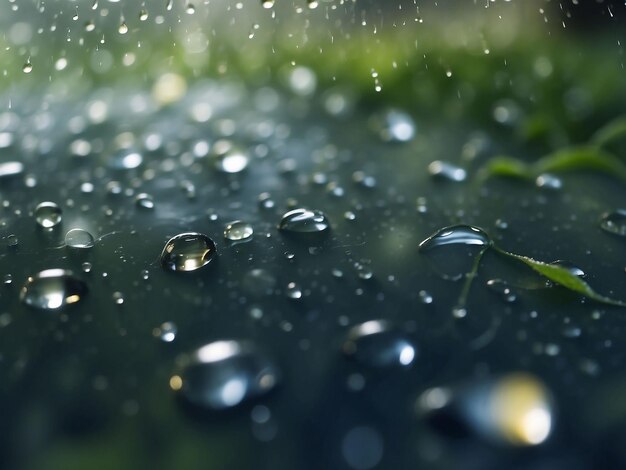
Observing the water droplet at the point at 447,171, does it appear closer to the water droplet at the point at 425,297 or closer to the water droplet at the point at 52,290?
the water droplet at the point at 425,297

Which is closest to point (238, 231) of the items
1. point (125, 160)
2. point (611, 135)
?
point (125, 160)

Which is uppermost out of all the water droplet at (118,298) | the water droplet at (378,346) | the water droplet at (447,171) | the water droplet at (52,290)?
Result: the water droplet at (52,290)

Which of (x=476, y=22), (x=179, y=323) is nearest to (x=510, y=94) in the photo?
(x=476, y=22)

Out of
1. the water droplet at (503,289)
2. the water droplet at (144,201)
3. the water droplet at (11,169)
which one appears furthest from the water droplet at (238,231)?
the water droplet at (11,169)

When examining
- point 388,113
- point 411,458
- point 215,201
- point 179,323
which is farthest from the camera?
point 388,113

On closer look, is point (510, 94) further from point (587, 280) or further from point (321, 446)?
point (321, 446)
